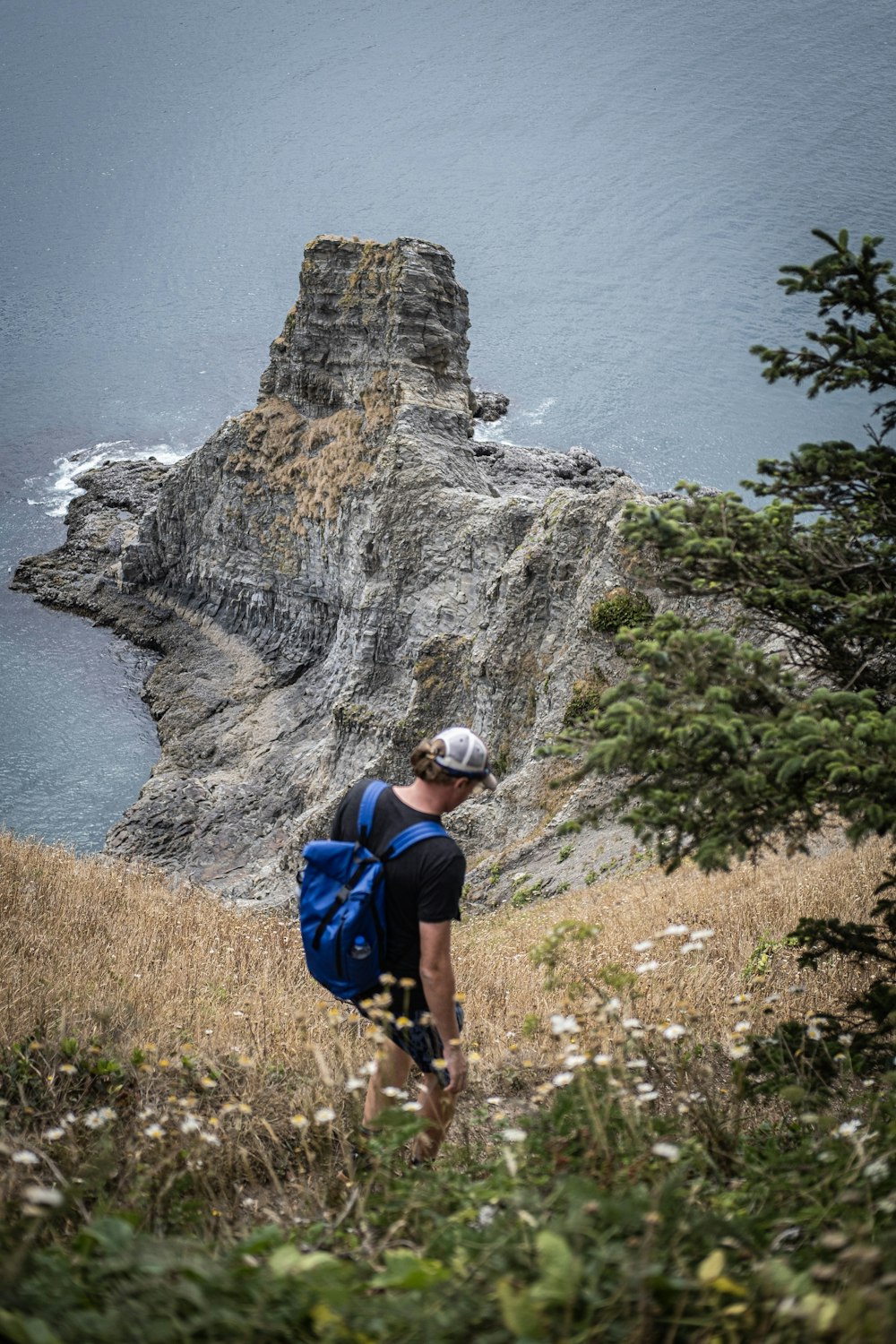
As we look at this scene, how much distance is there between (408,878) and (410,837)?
212 millimetres

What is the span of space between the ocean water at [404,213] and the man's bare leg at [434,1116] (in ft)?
100

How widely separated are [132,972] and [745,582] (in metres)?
6.75

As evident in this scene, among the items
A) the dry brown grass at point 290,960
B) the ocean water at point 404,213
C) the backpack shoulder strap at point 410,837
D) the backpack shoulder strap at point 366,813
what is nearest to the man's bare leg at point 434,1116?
the dry brown grass at point 290,960

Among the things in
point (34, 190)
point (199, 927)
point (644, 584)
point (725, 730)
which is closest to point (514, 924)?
point (199, 927)

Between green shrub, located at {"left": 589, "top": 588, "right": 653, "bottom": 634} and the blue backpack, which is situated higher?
green shrub, located at {"left": 589, "top": 588, "right": 653, "bottom": 634}

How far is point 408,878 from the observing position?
4.87 meters

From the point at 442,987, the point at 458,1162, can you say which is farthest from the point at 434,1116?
the point at 442,987

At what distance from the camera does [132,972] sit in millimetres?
8969

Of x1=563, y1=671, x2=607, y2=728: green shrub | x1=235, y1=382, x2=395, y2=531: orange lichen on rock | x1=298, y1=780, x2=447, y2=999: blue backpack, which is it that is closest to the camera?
x1=298, y1=780, x2=447, y2=999: blue backpack

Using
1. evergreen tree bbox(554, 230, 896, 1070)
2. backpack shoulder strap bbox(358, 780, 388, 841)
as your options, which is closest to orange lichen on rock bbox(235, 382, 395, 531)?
evergreen tree bbox(554, 230, 896, 1070)

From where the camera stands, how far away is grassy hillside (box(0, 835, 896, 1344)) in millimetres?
2744

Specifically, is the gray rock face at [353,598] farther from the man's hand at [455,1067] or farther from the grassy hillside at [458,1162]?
the man's hand at [455,1067]

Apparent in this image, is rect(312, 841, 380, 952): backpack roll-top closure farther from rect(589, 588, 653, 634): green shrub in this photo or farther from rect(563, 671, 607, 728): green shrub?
rect(589, 588, 653, 634): green shrub

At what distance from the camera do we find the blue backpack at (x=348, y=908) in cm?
489
